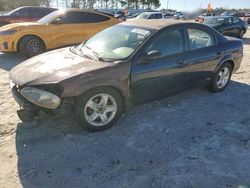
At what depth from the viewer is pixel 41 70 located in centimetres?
371

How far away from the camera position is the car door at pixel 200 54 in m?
4.64

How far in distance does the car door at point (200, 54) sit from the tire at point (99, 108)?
153cm

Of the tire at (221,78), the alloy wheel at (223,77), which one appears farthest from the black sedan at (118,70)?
the alloy wheel at (223,77)

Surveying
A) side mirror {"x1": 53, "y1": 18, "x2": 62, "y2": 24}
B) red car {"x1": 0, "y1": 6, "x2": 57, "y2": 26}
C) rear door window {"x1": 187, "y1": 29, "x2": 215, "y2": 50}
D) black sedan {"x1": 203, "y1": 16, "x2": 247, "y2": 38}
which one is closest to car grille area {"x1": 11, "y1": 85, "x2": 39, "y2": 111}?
rear door window {"x1": 187, "y1": 29, "x2": 215, "y2": 50}

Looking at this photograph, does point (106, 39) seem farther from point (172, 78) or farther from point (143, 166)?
point (143, 166)

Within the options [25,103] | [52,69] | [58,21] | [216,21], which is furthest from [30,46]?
[216,21]

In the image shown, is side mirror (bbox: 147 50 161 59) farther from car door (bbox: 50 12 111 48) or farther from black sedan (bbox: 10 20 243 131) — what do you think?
car door (bbox: 50 12 111 48)

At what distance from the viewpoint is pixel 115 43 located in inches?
169

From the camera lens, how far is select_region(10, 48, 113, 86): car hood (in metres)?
3.46

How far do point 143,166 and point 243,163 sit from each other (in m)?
1.21

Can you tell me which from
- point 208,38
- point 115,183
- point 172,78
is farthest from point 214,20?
point 115,183

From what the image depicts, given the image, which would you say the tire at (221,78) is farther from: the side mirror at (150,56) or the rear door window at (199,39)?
the side mirror at (150,56)

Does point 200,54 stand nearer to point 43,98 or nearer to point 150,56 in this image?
point 150,56

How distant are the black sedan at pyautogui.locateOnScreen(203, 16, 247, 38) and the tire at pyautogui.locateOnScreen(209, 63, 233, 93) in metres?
9.38
